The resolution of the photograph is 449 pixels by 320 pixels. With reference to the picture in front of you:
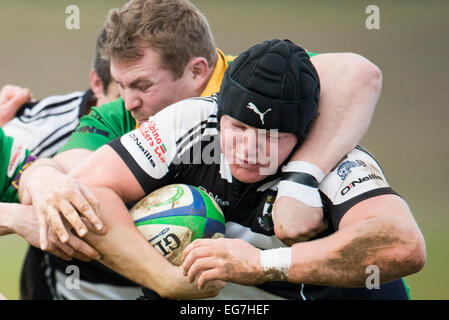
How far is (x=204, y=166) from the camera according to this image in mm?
3012

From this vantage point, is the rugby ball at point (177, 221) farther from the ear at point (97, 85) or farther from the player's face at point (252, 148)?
the ear at point (97, 85)

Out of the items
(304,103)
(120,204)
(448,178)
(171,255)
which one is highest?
(304,103)

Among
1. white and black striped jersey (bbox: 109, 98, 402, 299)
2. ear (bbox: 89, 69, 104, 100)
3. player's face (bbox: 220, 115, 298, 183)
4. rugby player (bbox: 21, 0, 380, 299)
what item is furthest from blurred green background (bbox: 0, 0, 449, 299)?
player's face (bbox: 220, 115, 298, 183)

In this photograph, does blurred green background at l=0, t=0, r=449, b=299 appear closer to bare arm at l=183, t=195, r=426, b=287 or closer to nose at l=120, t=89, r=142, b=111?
nose at l=120, t=89, r=142, b=111

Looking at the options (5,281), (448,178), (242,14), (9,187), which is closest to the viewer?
(9,187)

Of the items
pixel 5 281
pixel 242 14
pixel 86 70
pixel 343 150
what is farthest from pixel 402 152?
pixel 343 150

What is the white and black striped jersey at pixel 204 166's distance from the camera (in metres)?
2.92

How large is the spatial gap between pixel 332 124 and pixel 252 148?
451 mm

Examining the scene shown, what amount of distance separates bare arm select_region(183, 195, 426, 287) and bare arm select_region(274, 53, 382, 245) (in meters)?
0.13

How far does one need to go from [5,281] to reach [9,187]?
13.7ft

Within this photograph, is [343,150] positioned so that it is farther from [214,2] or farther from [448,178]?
[214,2]

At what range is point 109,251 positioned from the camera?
2822 mm

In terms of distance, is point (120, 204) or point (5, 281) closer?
point (120, 204)

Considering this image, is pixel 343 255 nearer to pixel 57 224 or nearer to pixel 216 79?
pixel 57 224
